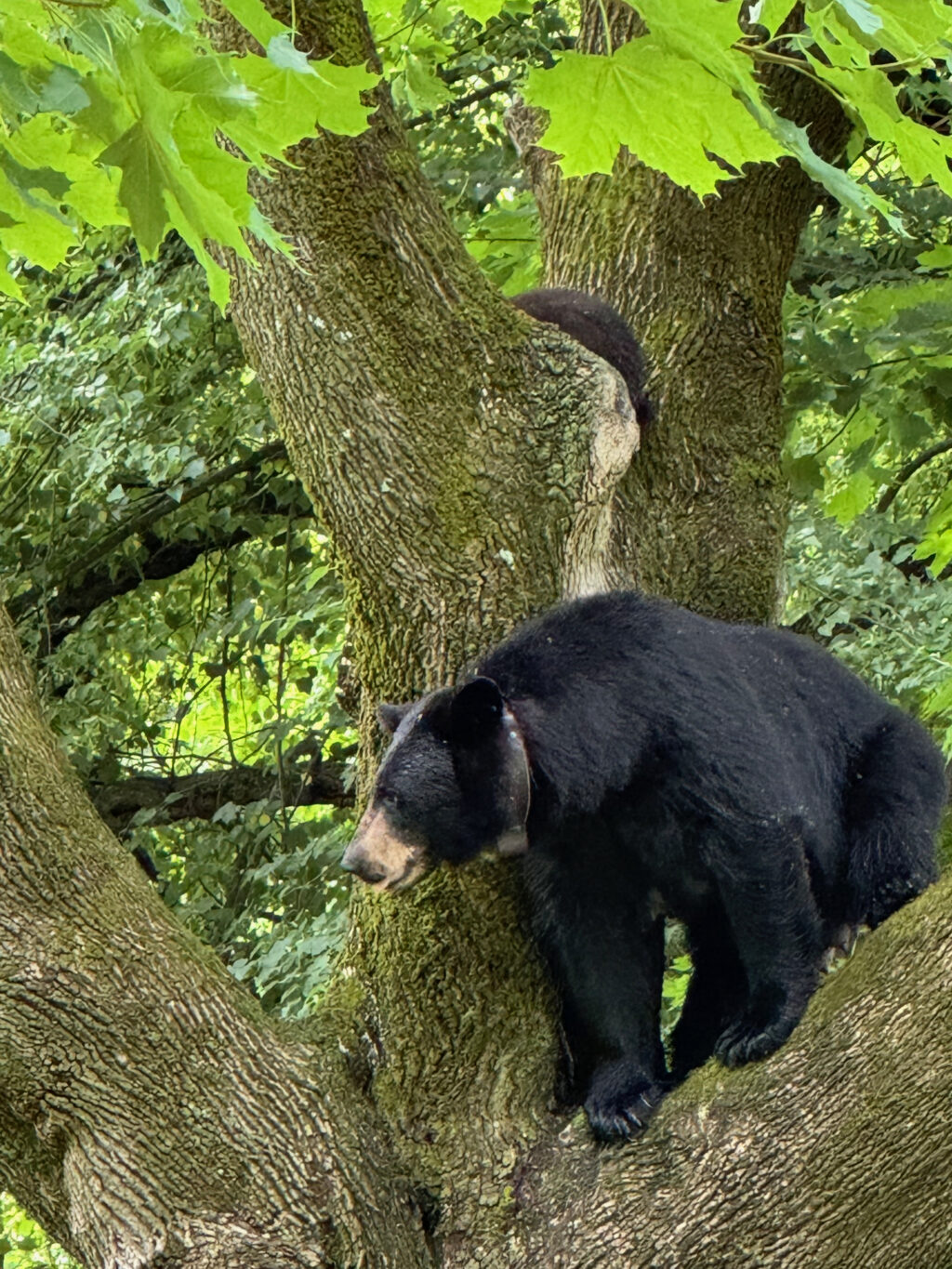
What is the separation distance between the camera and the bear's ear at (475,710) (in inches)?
148

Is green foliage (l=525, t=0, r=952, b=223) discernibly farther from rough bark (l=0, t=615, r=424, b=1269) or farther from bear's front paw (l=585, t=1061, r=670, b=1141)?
bear's front paw (l=585, t=1061, r=670, b=1141)

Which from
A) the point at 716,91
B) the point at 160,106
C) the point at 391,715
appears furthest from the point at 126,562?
the point at 160,106

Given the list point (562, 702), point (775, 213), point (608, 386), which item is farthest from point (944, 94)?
point (562, 702)

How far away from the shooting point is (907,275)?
7.23 meters

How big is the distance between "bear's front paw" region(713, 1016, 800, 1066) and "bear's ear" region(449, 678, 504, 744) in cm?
93

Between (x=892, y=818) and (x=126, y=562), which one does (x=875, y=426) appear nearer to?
(x=892, y=818)

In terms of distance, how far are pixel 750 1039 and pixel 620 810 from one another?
2.22 ft

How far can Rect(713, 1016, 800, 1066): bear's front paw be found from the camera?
3615mm

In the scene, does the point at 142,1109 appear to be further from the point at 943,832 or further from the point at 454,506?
the point at 943,832

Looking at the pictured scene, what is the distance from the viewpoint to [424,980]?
3936mm

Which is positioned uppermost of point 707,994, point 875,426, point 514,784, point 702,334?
point 702,334

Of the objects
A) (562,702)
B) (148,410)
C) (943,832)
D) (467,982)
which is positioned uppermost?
(148,410)

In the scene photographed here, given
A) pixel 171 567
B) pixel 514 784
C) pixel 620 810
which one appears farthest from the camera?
pixel 171 567

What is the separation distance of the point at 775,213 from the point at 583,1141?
3067 mm
